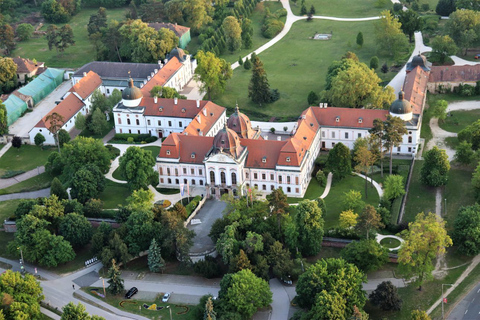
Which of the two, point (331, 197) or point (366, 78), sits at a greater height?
point (366, 78)

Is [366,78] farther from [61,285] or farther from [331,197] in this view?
[61,285]

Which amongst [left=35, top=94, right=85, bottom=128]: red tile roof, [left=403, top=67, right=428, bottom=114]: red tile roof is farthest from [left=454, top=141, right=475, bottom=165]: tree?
[left=35, top=94, right=85, bottom=128]: red tile roof

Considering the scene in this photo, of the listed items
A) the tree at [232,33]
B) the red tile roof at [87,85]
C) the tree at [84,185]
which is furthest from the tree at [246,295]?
the tree at [232,33]

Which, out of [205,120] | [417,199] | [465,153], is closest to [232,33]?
[205,120]

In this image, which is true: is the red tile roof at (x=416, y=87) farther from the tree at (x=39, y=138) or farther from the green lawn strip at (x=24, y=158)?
the tree at (x=39, y=138)

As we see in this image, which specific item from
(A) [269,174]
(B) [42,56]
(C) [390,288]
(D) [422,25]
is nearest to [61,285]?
(A) [269,174]

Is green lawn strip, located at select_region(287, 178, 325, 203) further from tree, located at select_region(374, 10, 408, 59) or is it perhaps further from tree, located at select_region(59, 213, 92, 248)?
tree, located at select_region(374, 10, 408, 59)
